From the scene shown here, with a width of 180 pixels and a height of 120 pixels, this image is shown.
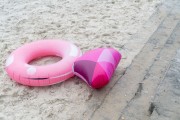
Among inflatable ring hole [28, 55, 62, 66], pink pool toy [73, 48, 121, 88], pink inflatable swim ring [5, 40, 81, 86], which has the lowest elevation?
inflatable ring hole [28, 55, 62, 66]

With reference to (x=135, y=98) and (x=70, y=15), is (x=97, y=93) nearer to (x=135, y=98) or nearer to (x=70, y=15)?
(x=135, y=98)

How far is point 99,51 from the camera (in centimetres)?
265

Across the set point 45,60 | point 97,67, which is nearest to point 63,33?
point 45,60

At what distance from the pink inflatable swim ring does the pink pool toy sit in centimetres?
15

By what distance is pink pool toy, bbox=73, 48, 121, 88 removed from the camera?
7.85ft

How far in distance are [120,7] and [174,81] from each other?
206 cm

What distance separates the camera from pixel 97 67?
2432mm

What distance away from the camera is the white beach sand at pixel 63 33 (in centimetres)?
240

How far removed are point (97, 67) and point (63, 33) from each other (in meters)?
1.27

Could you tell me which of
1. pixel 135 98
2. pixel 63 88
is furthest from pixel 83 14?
pixel 135 98

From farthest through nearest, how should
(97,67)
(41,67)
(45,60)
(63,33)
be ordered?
(63,33)
(45,60)
(41,67)
(97,67)

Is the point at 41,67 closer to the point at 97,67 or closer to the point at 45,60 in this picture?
the point at 45,60

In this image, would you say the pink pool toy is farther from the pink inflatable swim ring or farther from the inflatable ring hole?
the inflatable ring hole

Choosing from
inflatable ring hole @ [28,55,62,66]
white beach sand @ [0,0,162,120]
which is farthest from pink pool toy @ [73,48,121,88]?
inflatable ring hole @ [28,55,62,66]
